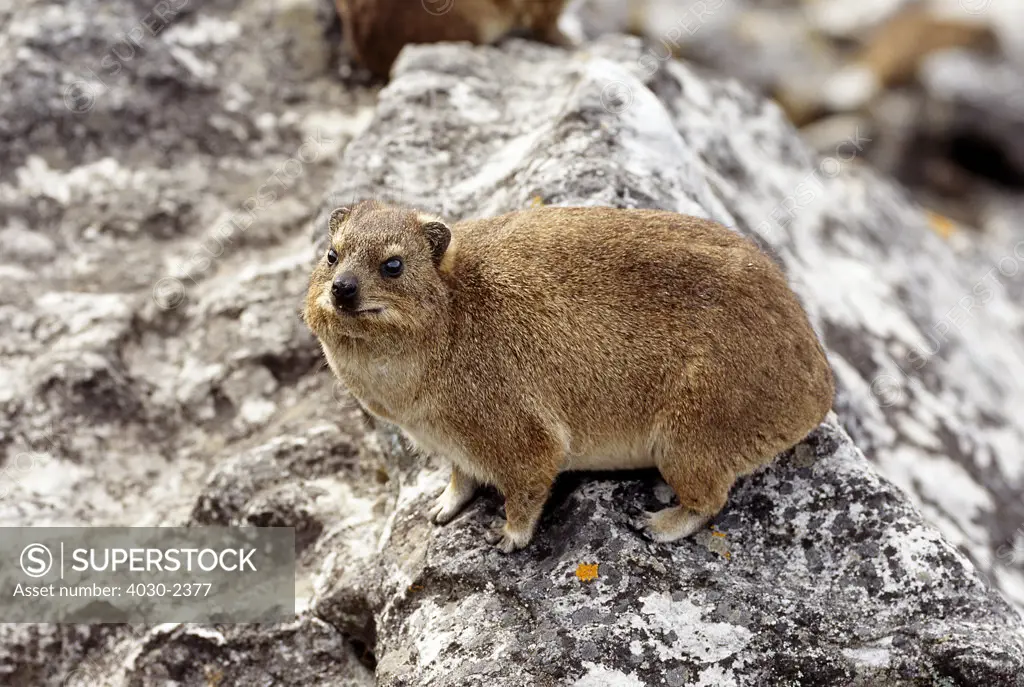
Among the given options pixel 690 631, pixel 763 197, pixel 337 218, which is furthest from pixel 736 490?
pixel 763 197

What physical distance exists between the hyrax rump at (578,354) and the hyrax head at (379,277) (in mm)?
10

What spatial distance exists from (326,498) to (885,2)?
2309 centimetres

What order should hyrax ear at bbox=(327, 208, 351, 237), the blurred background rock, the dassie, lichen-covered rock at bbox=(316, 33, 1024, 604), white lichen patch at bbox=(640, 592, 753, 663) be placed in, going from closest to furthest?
white lichen patch at bbox=(640, 592, 753, 663) → hyrax ear at bbox=(327, 208, 351, 237) → lichen-covered rock at bbox=(316, 33, 1024, 604) → the dassie → the blurred background rock

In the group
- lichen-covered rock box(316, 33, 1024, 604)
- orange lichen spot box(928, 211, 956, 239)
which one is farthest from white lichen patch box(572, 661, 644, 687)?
orange lichen spot box(928, 211, 956, 239)

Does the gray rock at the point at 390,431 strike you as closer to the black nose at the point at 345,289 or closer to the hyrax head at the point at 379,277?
the hyrax head at the point at 379,277

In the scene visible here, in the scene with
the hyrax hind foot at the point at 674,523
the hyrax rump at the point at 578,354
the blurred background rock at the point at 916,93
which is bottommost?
the blurred background rock at the point at 916,93

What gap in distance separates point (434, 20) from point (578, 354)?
5.20 meters

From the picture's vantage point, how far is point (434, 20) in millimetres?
9664

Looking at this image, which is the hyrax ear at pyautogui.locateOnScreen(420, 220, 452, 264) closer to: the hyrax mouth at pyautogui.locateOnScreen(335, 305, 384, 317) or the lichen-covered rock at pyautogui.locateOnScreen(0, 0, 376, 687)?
the hyrax mouth at pyautogui.locateOnScreen(335, 305, 384, 317)

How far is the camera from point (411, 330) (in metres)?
5.49

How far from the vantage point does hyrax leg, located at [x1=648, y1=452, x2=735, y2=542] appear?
217 inches

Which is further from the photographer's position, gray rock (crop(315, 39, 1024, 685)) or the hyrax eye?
the hyrax eye

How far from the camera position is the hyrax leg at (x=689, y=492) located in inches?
217

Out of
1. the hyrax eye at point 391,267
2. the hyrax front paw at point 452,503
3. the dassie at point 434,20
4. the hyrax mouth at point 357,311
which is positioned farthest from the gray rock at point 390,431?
the hyrax eye at point 391,267
